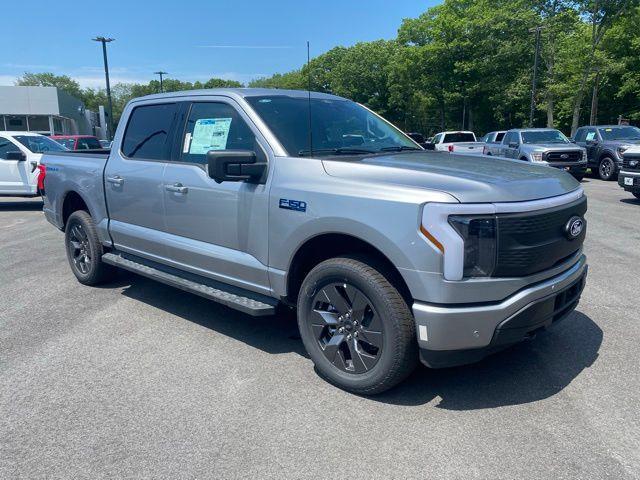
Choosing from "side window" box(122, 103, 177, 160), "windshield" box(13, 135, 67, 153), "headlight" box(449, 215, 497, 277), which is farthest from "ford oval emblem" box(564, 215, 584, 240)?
"windshield" box(13, 135, 67, 153)

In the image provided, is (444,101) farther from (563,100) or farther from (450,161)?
(450,161)

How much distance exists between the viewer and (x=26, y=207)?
44.9 ft

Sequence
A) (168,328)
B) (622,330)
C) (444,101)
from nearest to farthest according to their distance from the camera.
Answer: (622,330) < (168,328) < (444,101)

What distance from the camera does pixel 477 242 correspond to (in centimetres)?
292

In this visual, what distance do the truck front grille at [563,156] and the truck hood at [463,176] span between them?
13145mm

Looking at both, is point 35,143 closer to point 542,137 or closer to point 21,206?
point 21,206

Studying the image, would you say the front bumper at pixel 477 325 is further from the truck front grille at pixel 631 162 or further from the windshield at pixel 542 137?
the windshield at pixel 542 137

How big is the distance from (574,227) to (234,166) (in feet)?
7.54

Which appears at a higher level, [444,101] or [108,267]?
[444,101]

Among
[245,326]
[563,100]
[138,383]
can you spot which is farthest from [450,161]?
[563,100]

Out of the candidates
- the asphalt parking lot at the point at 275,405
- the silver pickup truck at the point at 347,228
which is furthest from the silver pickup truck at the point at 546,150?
the silver pickup truck at the point at 347,228

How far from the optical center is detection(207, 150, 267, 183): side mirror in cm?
354

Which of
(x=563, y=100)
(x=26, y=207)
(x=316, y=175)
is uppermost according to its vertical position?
(x=563, y=100)

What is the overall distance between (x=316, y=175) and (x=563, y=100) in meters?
44.4
